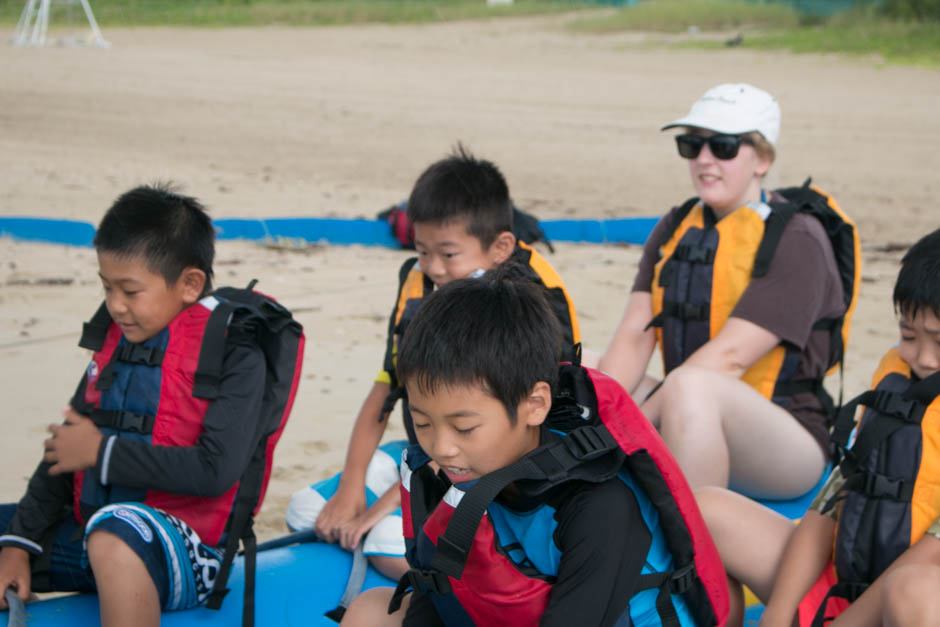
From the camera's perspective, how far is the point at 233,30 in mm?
27016

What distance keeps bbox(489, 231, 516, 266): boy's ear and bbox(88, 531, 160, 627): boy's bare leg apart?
1.36 metres

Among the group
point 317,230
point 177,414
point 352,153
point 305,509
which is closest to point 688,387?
point 305,509

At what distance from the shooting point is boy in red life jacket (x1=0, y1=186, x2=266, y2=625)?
8.43ft

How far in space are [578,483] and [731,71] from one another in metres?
17.4

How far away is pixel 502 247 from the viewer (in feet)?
10.5

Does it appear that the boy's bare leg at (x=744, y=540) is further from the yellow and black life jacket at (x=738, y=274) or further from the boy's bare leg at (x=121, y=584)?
the boy's bare leg at (x=121, y=584)

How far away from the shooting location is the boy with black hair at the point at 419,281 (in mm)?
3020

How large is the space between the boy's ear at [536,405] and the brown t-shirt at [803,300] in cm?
136

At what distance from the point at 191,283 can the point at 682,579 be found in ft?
4.88

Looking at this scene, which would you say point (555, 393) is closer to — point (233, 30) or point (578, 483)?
point (578, 483)

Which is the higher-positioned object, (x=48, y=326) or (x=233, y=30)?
(x=233, y=30)

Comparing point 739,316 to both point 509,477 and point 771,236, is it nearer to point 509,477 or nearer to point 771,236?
point 771,236

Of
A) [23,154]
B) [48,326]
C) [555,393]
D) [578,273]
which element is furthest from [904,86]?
[555,393]

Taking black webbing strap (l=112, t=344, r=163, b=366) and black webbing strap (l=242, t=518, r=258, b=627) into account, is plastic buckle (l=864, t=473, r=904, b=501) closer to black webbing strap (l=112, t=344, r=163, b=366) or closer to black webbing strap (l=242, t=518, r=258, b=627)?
black webbing strap (l=242, t=518, r=258, b=627)
